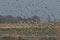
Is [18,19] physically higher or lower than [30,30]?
higher

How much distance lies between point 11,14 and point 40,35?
438 millimetres

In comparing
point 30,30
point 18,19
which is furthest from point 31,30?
point 18,19

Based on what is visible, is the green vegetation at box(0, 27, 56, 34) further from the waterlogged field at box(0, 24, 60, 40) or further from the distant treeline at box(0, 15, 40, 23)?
the distant treeline at box(0, 15, 40, 23)

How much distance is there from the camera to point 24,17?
96.0 inches

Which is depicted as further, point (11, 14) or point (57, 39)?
point (11, 14)

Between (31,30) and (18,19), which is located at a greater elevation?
(18,19)

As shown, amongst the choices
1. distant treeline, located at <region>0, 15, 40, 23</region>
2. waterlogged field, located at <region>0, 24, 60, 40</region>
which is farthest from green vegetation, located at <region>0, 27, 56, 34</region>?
distant treeline, located at <region>0, 15, 40, 23</region>

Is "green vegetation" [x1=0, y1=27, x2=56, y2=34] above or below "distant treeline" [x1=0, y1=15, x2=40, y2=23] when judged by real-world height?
below

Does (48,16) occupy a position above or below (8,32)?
above

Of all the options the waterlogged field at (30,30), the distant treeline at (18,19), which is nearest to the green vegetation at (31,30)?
the waterlogged field at (30,30)

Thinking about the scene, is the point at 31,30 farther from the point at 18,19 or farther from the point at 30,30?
the point at 18,19

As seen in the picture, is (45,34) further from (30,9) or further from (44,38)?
(30,9)

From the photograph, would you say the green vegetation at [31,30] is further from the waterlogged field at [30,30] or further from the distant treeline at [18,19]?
the distant treeline at [18,19]

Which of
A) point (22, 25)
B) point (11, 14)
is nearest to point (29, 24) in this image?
point (22, 25)
